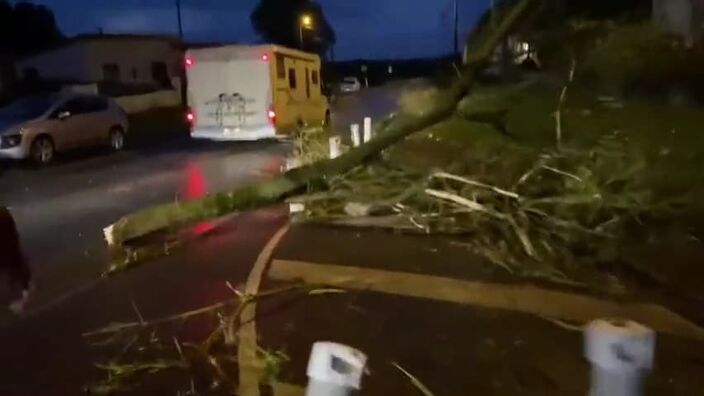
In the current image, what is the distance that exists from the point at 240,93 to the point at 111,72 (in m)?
16.6

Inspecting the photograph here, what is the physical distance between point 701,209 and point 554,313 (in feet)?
3.16

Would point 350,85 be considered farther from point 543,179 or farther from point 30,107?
point 543,179

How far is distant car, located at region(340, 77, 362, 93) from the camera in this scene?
91.3ft

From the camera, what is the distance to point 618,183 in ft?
16.1

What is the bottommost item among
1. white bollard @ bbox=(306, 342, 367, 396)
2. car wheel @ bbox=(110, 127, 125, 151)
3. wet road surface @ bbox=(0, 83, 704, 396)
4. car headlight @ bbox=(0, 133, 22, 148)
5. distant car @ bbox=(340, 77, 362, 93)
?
car wheel @ bbox=(110, 127, 125, 151)

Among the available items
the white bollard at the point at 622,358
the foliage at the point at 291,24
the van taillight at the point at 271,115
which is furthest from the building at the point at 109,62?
the white bollard at the point at 622,358

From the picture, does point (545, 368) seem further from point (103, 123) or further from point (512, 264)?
point (103, 123)

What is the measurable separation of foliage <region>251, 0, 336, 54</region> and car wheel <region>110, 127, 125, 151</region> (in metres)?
19.3

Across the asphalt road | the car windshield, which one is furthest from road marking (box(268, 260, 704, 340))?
the car windshield

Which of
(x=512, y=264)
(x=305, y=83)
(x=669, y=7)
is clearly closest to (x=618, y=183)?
(x=512, y=264)

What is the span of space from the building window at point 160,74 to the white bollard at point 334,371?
119 feet

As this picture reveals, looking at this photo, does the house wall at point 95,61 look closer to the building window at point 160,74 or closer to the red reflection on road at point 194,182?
the building window at point 160,74

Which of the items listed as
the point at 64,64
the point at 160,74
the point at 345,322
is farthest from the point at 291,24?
the point at 345,322

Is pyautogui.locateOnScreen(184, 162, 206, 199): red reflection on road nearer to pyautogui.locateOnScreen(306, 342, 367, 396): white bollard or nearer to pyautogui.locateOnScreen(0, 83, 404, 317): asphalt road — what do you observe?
pyautogui.locateOnScreen(0, 83, 404, 317): asphalt road
